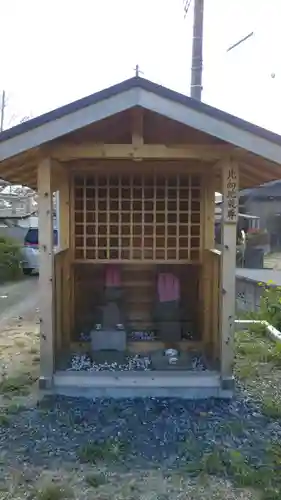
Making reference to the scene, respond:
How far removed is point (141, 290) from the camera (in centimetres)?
584

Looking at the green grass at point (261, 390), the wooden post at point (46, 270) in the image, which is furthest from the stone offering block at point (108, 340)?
the green grass at point (261, 390)

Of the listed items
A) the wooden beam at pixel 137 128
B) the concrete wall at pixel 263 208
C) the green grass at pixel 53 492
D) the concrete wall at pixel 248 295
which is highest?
the concrete wall at pixel 263 208

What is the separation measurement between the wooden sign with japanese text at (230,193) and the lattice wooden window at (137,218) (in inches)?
43.3

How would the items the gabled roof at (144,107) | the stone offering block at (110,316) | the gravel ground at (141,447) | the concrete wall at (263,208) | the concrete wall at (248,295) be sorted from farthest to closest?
1. the concrete wall at (263,208)
2. the concrete wall at (248,295)
3. the stone offering block at (110,316)
4. the gabled roof at (144,107)
5. the gravel ground at (141,447)

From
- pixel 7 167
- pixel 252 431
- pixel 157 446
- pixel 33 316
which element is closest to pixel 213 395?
pixel 252 431

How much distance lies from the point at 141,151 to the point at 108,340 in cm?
210

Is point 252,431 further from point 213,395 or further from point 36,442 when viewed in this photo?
point 36,442

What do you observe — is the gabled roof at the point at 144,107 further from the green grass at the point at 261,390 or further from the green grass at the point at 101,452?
the green grass at the point at 101,452

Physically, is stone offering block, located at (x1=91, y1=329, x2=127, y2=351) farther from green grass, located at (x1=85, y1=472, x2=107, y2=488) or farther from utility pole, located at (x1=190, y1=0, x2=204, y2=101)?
utility pole, located at (x1=190, y1=0, x2=204, y2=101)

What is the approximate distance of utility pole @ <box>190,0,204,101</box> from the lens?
9.33 meters

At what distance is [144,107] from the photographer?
3838 mm

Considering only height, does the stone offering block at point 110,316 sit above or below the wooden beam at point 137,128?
below

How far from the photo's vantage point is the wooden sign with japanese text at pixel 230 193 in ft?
13.8

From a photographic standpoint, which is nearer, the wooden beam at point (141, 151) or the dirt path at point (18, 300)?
the wooden beam at point (141, 151)
